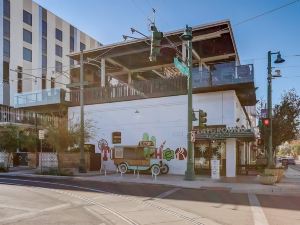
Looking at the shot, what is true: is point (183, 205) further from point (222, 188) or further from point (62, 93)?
point (62, 93)

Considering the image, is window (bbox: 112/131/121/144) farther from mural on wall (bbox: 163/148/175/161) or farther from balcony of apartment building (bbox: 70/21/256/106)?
mural on wall (bbox: 163/148/175/161)

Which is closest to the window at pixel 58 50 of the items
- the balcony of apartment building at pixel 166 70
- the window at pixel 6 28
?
the window at pixel 6 28

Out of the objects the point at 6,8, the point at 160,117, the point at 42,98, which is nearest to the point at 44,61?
the point at 6,8

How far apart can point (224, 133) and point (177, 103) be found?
16.8ft

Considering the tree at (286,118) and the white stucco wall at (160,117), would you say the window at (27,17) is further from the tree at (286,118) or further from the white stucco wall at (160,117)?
the tree at (286,118)

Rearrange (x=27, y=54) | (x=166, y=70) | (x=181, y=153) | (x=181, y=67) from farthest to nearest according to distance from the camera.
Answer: (x=27, y=54) < (x=166, y=70) < (x=181, y=153) < (x=181, y=67)

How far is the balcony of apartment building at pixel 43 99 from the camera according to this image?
3098 centimetres

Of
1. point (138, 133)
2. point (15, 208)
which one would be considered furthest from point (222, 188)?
point (138, 133)

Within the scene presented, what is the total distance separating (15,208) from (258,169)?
18.5 m

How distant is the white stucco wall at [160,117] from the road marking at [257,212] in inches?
400

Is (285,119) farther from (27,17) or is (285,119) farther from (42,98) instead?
(27,17)

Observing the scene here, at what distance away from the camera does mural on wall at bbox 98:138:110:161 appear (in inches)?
1155

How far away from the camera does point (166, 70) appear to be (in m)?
35.5

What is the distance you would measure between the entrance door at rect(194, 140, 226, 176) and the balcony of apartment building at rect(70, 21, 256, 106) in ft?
12.5
